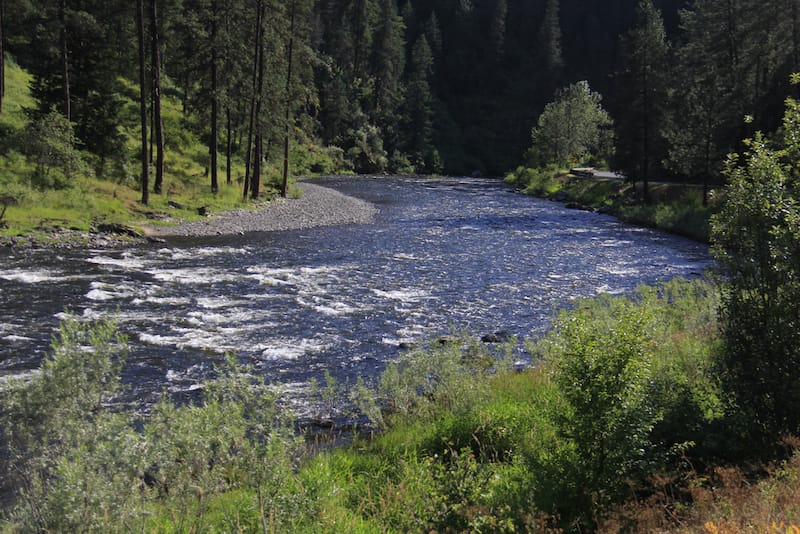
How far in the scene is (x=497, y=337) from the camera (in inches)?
553

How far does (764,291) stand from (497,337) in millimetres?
7637

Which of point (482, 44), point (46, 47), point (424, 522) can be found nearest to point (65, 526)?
point (424, 522)

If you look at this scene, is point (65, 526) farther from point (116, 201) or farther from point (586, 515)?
point (116, 201)

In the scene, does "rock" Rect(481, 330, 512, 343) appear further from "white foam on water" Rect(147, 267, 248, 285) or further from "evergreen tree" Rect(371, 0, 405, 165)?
"evergreen tree" Rect(371, 0, 405, 165)

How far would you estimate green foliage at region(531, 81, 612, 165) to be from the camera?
255ft

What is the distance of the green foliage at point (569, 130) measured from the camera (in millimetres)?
77750

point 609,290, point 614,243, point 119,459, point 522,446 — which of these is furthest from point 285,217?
point 119,459

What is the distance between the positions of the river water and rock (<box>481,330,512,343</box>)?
478mm

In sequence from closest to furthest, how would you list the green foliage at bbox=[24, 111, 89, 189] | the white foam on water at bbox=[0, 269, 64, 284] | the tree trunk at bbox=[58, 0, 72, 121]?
the white foam on water at bbox=[0, 269, 64, 284] → the green foliage at bbox=[24, 111, 89, 189] → the tree trunk at bbox=[58, 0, 72, 121]

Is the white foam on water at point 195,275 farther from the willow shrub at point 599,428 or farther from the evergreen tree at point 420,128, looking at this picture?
the evergreen tree at point 420,128

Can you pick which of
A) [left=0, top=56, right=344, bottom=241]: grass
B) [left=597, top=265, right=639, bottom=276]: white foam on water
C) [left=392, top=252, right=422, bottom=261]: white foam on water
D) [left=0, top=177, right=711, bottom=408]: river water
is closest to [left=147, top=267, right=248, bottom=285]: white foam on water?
[left=0, top=177, right=711, bottom=408]: river water

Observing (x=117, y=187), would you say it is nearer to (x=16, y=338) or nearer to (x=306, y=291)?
(x=306, y=291)

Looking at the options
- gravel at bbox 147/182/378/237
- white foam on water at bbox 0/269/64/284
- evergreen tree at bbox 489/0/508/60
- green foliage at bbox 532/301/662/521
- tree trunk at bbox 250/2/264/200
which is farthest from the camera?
evergreen tree at bbox 489/0/508/60

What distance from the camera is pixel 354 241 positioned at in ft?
92.0
